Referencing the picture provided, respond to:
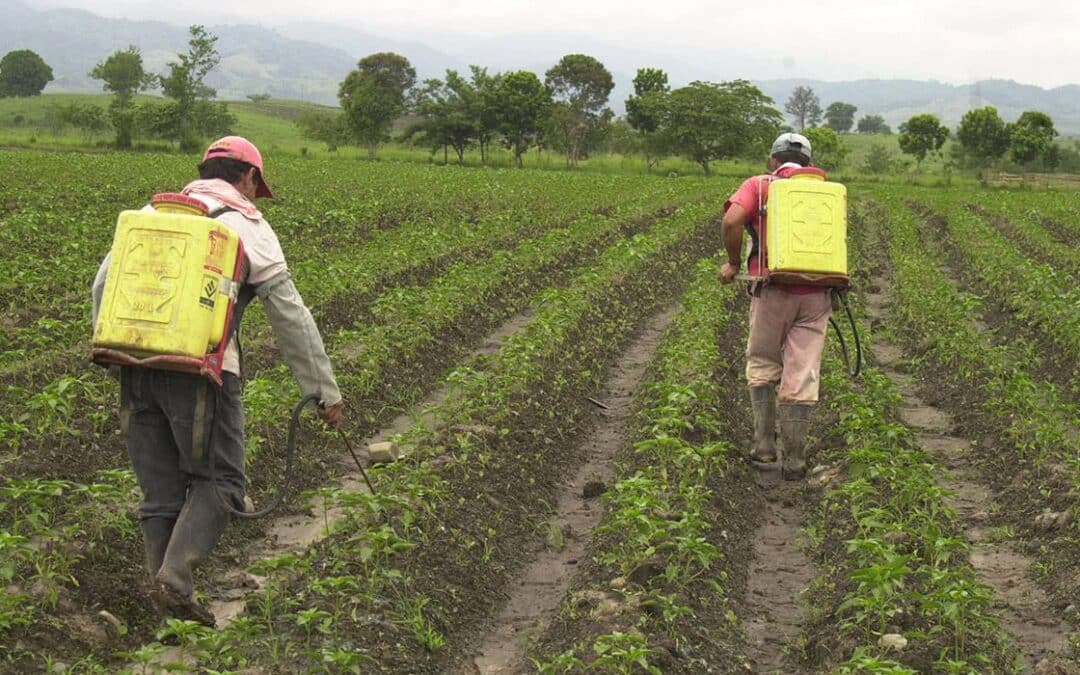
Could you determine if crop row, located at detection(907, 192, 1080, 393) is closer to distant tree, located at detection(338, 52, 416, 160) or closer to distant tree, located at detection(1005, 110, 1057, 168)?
distant tree, located at detection(1005, 110, 1057, 168)

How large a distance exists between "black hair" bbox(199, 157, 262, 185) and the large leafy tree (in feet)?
195

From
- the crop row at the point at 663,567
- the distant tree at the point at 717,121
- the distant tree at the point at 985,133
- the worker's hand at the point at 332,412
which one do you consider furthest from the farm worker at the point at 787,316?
the distant tree at the point at 985,133

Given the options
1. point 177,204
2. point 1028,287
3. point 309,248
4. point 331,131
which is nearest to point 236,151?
point 177,204

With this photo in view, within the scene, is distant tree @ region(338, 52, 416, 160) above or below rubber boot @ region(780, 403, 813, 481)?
above

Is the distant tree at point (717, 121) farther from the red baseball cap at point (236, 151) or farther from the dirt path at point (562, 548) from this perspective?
the red baseball cap at point (236, 151)

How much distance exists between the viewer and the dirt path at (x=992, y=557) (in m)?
5.23

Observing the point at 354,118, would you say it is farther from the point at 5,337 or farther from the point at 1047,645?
the point at 1047,645

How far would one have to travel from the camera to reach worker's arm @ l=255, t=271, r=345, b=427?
4871 millimetres

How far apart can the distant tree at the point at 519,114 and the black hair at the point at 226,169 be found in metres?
51.1

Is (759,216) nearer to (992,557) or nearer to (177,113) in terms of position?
(992,557)

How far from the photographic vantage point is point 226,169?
5012 millimetres

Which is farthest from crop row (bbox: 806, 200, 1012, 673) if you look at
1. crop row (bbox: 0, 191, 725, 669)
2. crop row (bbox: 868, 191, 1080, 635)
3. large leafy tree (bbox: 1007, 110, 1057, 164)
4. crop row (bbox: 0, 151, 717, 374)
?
large leafy tree (bbox: 1007, 110, 1057, 164)

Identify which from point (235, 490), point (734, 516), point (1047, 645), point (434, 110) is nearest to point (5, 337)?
point (235, 490)

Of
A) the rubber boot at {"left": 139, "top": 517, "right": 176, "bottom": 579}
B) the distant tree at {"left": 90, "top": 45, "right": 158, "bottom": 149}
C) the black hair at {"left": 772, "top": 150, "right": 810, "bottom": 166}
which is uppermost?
the distant tree at {"left": 90, "top": 45, "right": 158, "bottom": 149}
